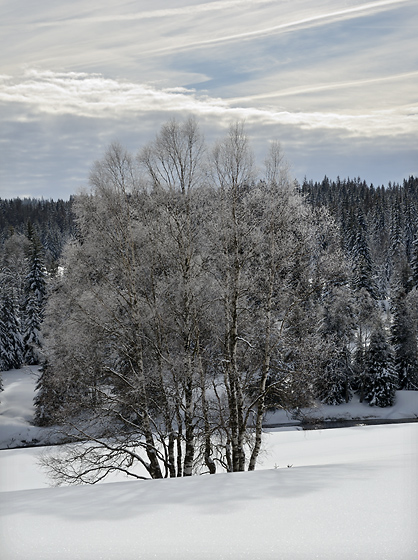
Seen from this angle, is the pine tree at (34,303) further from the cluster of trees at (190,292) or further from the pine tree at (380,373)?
the cluster of trees at (190,292)

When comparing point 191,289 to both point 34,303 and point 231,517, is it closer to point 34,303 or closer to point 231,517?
point 231,517

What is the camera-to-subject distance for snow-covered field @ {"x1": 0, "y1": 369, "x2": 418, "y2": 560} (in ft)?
11.4

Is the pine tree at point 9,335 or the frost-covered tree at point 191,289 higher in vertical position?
the frost-covered tree at point 191,289

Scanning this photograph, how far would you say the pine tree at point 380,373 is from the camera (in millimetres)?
33938

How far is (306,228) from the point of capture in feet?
34.1

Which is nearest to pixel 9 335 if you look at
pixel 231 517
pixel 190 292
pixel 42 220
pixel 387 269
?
pixel 190 292

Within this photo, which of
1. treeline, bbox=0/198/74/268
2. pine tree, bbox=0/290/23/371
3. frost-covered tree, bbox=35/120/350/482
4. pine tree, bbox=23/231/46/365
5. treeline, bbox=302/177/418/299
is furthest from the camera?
treeline, bbox=0/198/74/268

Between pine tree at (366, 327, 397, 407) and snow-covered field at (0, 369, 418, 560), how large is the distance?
29670mm

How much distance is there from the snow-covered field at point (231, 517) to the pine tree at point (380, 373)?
29.7 metres

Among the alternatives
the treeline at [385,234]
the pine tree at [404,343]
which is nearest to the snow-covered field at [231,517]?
the pine tree at [404,343]

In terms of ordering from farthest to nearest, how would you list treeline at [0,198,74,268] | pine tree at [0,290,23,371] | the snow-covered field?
treeline at [0,198,74,268] → pine tree at [0,290,23,371] → the snow-covered field

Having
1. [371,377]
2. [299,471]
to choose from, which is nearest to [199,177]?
[299,471]

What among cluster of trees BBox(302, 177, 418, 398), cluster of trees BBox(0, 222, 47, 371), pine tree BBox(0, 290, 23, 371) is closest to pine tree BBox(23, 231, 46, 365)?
cluster of trees BBox(0, 222, 47, 371)

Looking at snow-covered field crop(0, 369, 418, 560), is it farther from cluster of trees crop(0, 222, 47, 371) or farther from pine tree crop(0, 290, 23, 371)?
pine tree crop(0, 290, 23, 371)
